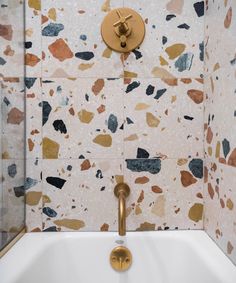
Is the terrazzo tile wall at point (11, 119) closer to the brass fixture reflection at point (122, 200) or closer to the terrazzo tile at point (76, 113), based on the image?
the terrazzo tile at point (76, 113)

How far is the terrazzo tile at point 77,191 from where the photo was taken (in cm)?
106

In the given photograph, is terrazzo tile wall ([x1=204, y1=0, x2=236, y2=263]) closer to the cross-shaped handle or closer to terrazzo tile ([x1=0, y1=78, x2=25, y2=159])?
the cross-shaped handle

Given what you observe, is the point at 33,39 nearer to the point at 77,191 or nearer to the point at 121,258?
the point at 77,191

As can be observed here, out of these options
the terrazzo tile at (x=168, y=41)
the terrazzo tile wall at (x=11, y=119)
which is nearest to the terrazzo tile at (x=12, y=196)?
the terrazzo tile wall at (x=11, y=119)

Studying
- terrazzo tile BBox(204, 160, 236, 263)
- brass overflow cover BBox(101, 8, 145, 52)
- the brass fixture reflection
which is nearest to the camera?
terrazzo tile BBox(204, 160, 236, 263)

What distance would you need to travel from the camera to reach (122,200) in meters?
0.96

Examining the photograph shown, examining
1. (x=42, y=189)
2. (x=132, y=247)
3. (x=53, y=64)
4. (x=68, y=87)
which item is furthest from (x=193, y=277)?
(x=53, y=64)

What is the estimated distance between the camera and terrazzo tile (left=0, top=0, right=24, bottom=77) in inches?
35.7

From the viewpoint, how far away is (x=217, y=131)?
0.94 meters

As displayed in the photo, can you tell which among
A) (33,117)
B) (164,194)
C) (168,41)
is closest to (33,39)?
(33,117)

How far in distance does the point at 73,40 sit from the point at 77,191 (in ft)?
2.01

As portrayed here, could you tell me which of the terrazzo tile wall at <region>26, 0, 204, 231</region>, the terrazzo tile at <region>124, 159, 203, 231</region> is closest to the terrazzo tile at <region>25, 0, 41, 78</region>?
the terrazzo tile wall at <region>26, 0, 204, 231</region>

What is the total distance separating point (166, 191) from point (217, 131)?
1.04 ft

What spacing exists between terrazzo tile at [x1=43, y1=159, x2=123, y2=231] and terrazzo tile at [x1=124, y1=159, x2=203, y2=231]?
82mm
